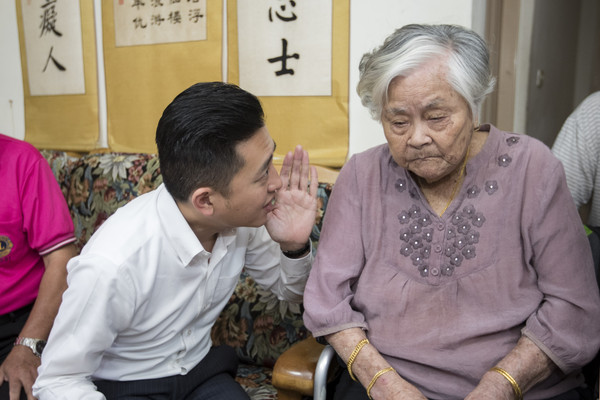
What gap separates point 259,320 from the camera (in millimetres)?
1842

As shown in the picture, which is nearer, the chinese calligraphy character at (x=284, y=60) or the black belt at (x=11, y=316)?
the black belt at (x=11, y=316)

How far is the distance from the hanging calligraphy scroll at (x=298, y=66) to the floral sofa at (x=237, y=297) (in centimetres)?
34

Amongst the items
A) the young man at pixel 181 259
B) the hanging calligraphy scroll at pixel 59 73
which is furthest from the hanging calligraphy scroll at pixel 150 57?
the young man at pixel 181 259

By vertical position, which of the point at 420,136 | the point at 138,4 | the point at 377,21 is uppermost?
the point at 138,4

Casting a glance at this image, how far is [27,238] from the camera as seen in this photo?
1.68 metres

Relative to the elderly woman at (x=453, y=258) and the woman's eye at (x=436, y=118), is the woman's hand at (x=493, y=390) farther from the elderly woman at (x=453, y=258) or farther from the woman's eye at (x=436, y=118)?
the woman's eye at (x=436, y=118)

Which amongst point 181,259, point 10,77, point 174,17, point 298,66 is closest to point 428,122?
point 181,259

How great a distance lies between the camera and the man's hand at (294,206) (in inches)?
55.5

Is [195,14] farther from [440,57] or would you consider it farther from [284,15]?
[440,57]

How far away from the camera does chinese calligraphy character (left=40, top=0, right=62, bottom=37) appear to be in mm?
2635

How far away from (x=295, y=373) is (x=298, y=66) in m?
1.20

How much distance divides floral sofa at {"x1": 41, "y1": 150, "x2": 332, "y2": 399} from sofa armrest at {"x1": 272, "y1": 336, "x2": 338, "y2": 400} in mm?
365

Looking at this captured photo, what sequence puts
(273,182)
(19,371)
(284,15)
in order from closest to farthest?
(273,182) → (19,371) → (284,15)

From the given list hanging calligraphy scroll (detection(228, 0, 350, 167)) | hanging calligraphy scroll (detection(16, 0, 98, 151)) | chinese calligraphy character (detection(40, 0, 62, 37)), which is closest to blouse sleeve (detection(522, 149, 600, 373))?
hanging calligraphy scroll (detection(228, 0, 350, 167))
